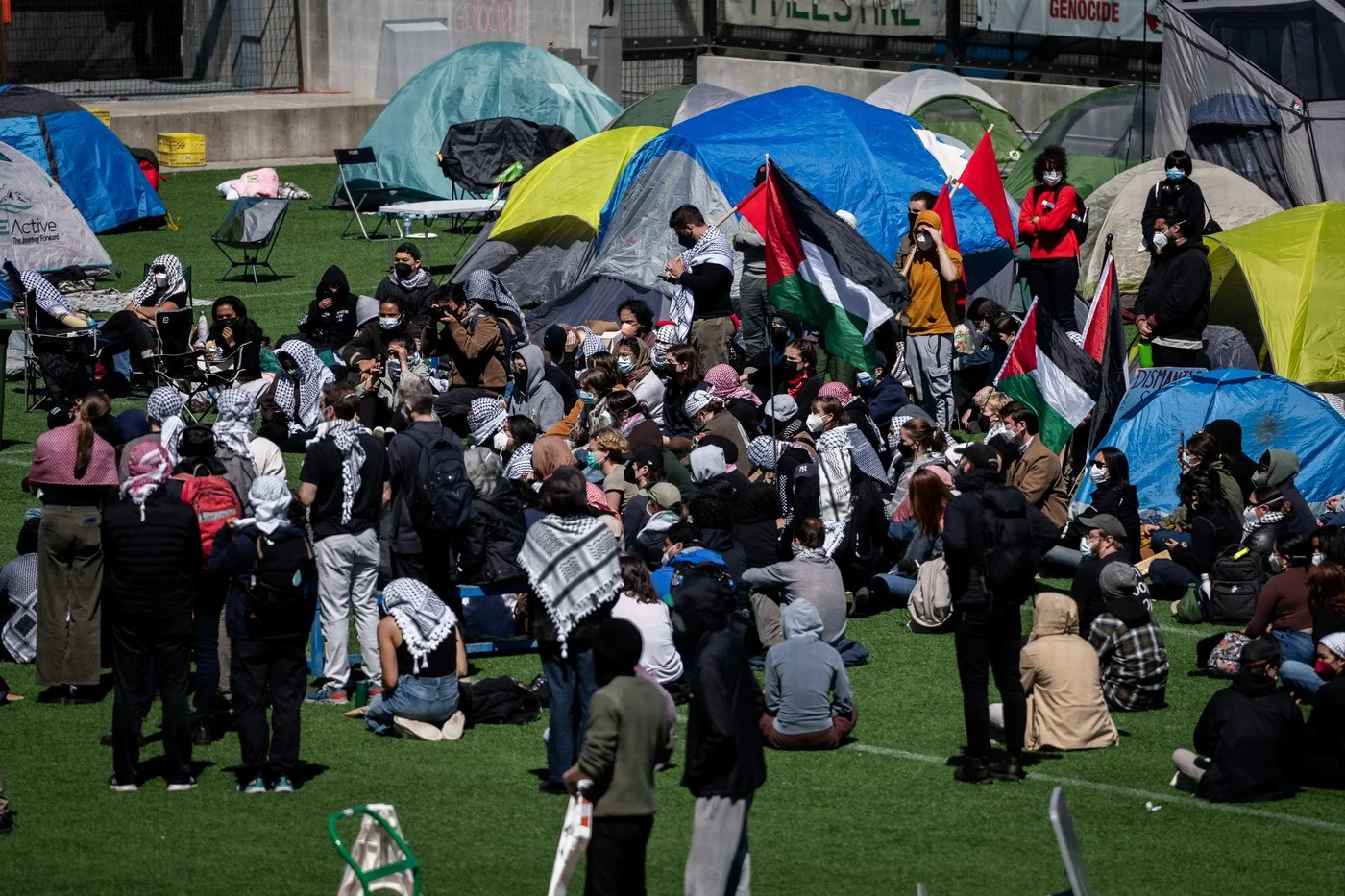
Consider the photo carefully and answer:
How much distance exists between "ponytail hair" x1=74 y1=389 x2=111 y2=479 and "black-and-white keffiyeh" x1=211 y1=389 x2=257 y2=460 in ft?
2.02

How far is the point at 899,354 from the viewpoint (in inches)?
637

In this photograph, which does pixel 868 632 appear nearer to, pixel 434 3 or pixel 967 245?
pixel 967 245

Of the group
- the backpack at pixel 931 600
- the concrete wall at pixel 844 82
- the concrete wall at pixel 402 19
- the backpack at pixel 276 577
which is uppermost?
the concrete wall at pixel 402 19

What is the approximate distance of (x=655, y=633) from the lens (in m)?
10.3

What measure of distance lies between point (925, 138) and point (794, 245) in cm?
660

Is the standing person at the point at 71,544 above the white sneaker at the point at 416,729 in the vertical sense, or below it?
above

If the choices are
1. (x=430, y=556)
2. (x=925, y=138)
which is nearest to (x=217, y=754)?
(x=430, y=556)

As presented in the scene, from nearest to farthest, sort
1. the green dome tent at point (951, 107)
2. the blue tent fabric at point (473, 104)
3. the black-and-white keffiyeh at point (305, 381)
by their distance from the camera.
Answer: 1. the black-and-white keffiyeh at point (305, 381)
2. the green dome tent at point (951, 107)
3. the blue tent fabric at point (473, 104)

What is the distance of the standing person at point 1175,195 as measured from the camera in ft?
55.4

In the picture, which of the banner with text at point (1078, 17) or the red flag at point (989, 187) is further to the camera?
the banner with text at point (1078, 17)

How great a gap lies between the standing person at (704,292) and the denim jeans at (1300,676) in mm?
6208

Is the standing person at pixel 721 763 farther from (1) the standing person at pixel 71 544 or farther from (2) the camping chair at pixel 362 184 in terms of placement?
(2) the camping chair at pixel 362 184

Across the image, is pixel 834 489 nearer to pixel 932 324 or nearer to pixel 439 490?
pixel 439 490

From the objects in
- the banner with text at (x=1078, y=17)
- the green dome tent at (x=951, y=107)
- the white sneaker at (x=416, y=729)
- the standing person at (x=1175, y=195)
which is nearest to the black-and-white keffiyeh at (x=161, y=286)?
the white sneaker at (x=416, y=729)
